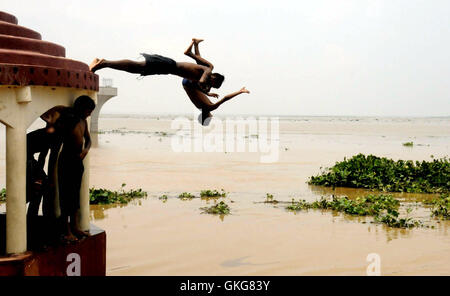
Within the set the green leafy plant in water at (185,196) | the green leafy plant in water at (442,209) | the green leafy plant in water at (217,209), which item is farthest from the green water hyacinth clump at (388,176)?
the green leafy plant in water at (217,209)

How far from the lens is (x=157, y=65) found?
3.87m

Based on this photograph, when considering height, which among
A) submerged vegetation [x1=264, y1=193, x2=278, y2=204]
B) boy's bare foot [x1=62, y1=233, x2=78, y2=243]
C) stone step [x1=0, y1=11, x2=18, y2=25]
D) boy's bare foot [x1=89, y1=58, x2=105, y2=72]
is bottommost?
submerged vegetation [x1=264, y1=193, x2=278, y2=204]

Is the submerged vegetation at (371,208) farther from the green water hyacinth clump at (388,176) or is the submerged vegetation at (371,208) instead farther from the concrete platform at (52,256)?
the concrete platform at (52,256)

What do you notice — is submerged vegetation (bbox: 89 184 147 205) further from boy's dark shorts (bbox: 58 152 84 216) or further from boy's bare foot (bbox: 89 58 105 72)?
boy's bare foot (bbox: 89 58 105 72)

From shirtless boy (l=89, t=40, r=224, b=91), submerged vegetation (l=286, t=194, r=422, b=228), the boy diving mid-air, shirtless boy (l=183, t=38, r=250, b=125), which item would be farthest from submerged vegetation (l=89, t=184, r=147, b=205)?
shirtless boy (l=183, t=38, r=250, b=125)

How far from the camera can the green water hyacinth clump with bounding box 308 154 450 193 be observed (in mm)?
13633

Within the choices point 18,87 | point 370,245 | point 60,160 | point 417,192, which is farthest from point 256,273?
point 417,192

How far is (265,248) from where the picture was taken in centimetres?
812

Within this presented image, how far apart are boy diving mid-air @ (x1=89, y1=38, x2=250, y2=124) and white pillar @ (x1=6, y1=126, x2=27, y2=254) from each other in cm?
91

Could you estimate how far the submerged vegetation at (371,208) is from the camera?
9539 mm

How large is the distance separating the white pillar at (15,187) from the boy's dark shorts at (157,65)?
1236 millimetres

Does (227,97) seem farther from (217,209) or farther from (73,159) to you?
(217,209)

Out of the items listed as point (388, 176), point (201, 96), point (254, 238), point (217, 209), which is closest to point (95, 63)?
point (201, 96)

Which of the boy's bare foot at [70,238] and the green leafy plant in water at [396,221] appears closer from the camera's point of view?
the boy's bare foot at [70,238]
